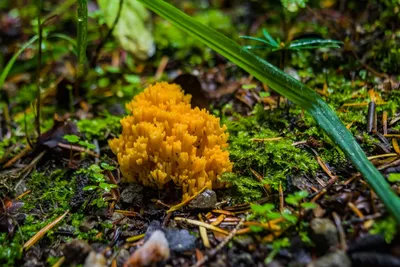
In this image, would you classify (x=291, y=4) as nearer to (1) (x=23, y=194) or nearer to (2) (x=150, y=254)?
(2) (x=150, y=254)

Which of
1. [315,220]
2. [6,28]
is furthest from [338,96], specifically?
[6,28]

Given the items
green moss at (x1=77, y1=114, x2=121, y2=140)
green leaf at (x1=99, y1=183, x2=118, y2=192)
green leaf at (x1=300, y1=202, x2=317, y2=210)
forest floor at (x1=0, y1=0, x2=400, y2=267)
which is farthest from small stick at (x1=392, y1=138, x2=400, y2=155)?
green moss at (x1=77, y1=114, x2=121, y2=140)

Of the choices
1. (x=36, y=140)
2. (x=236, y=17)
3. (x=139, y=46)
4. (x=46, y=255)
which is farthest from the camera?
(x=236, y=17)

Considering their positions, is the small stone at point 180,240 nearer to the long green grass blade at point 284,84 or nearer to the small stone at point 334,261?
the small stone at point 334,261

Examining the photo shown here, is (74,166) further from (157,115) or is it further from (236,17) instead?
(236,17)

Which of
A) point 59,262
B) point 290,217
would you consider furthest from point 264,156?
point 59,262

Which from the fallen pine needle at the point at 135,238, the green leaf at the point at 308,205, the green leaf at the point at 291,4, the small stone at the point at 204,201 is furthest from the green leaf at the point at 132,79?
the green leaf at the point at 308,205

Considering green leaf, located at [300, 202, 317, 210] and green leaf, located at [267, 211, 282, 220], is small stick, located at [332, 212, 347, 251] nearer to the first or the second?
green leaf, located at [300, 202, 317, 210]
